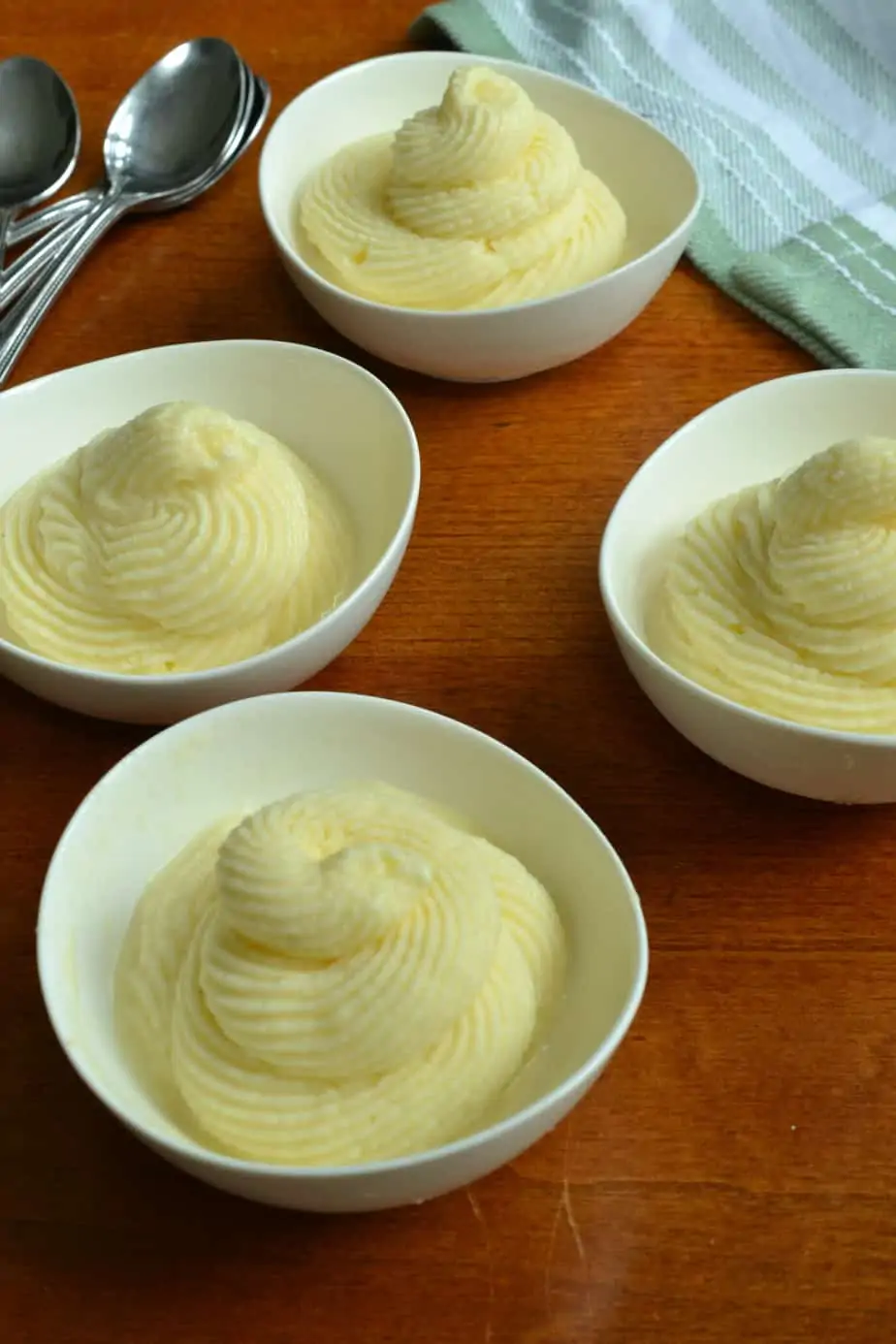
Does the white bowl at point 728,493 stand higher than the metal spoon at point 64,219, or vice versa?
the metal spoon at point 64,219

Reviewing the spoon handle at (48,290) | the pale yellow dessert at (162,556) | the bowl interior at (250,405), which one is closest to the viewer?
the pale yellow dessert at (162,556)

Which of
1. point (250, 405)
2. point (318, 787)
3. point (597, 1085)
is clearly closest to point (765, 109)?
point (250, 405)

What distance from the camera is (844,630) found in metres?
0.91

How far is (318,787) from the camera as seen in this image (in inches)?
35.3

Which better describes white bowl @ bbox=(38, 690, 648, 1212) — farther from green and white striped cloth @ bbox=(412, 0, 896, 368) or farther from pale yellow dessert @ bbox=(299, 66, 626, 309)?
green and white striped cloth @ bbox=(412, 0, 896, 368)

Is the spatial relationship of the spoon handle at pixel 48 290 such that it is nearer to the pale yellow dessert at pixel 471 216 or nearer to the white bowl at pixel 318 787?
the pale yellow dessert at pixel 471 216

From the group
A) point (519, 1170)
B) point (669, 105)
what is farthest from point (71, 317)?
point (519, 1170)

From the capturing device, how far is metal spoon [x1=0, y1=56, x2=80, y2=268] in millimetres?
1424

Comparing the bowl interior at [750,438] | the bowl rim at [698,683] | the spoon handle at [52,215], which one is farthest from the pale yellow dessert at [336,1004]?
the spoon handle at [52,215]

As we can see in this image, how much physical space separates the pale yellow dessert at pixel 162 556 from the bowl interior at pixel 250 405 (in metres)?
0.11

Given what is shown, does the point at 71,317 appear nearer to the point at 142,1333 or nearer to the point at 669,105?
the point at 669,105

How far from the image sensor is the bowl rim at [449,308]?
1.15m

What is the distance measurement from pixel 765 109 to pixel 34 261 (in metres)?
0.81

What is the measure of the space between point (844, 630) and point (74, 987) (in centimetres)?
54
